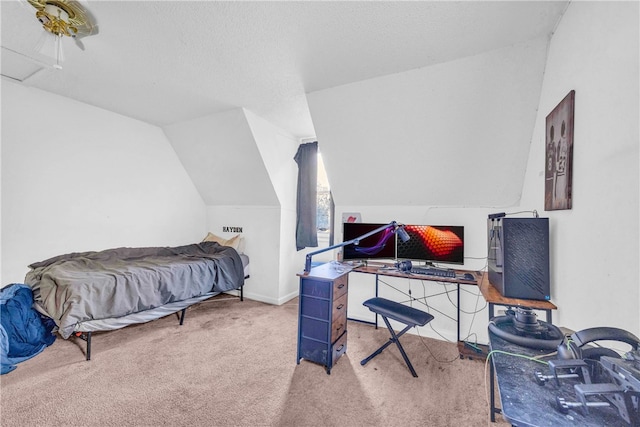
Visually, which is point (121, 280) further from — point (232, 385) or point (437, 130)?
point (437, 130)

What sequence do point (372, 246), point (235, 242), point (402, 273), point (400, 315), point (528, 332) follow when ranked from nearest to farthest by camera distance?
point (528, 332) < point (400, 315) < point (402, 273) < point (372, 246) < point (235, 242)

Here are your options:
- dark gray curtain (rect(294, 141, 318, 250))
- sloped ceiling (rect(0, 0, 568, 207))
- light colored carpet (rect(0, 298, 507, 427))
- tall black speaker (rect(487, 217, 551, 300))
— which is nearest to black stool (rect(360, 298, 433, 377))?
light colored carpet (rect(0, 298, 507, 427))

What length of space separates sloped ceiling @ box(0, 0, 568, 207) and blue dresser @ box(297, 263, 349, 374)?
1405mm

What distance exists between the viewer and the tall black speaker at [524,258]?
1.60 metres

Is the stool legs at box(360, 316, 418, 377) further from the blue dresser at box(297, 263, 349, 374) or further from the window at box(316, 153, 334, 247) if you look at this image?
the window at box(316, 153, 334, 247)

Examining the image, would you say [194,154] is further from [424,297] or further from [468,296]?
[468,296]

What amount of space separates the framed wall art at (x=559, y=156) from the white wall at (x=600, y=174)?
0.05m

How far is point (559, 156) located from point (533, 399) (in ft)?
4.73

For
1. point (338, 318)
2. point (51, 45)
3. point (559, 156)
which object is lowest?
point (338, 318)

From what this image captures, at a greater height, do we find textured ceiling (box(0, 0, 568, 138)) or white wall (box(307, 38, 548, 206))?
textured ceiling (box(0, 0, 568, 138))

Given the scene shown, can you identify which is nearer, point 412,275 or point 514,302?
point 514,302

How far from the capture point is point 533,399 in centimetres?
76

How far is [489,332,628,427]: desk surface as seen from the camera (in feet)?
2.22

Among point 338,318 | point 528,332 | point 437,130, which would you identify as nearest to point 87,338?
point 338,318
